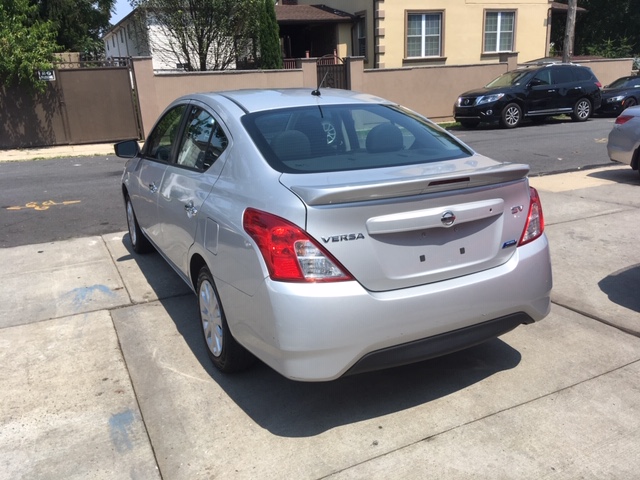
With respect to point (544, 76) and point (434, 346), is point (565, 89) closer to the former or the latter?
point (544, 76)

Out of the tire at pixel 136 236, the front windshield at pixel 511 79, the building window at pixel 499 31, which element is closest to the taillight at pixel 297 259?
the tire at pixel 136 236

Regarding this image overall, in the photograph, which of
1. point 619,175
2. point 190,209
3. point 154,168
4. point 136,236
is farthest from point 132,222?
point 619,175

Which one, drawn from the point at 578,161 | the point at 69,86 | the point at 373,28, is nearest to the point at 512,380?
the point at 578,161

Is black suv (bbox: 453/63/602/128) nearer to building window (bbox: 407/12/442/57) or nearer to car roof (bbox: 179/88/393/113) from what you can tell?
building window (bbox: 407/12/442/57)

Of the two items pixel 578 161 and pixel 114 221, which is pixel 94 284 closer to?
pixel 114 221

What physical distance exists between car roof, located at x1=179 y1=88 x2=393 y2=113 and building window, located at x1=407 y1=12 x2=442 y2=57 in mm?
20113

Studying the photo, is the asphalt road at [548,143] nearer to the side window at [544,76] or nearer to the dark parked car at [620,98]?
the dark parked car at [620,98]

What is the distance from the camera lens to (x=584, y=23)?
3897 centimetres

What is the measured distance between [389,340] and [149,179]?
2921 millimetres

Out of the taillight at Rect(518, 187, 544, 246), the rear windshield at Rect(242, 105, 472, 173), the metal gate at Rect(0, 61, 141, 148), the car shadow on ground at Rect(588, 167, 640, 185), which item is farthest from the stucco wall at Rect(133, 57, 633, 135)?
the taillight at Rect(518, 187, 544, 246)

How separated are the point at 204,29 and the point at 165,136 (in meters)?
15.7

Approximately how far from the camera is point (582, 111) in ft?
61.9

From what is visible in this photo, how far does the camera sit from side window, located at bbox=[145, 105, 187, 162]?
4711mm

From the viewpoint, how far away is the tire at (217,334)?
352cm
